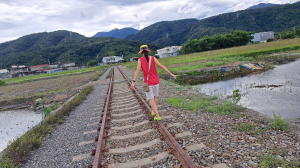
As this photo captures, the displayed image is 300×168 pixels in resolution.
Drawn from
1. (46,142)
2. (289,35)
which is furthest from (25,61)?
(289,35)

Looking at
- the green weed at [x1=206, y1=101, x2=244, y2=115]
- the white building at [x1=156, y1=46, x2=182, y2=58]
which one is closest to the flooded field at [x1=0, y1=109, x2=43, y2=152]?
the green weed at [x1=206, y1=101, x2=244, y2=115]

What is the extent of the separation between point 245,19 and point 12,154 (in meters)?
182

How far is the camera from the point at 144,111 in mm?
5875

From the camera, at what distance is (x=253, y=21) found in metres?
145

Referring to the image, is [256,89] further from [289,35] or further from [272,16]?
[272,16]

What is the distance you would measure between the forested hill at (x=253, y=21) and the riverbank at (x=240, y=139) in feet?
422

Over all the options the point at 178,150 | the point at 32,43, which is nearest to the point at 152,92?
the point at 178,150

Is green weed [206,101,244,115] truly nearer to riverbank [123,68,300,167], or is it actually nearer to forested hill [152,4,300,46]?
riverbank [123,68,300,167]

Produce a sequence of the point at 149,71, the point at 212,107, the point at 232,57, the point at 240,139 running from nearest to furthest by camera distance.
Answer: the point at 240,139 → the point at 149,71 → the point at 212,107 → the point at 232,57

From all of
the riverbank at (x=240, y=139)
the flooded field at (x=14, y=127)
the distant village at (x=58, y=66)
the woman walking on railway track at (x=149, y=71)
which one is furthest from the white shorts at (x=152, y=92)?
the distant village at (x=58, y=66)

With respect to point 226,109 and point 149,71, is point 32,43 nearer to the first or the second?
point 149,71

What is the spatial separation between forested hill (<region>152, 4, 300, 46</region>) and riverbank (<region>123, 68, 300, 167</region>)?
129 meters

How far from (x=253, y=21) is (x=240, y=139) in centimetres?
17443

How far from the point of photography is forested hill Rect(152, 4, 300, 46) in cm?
11781
